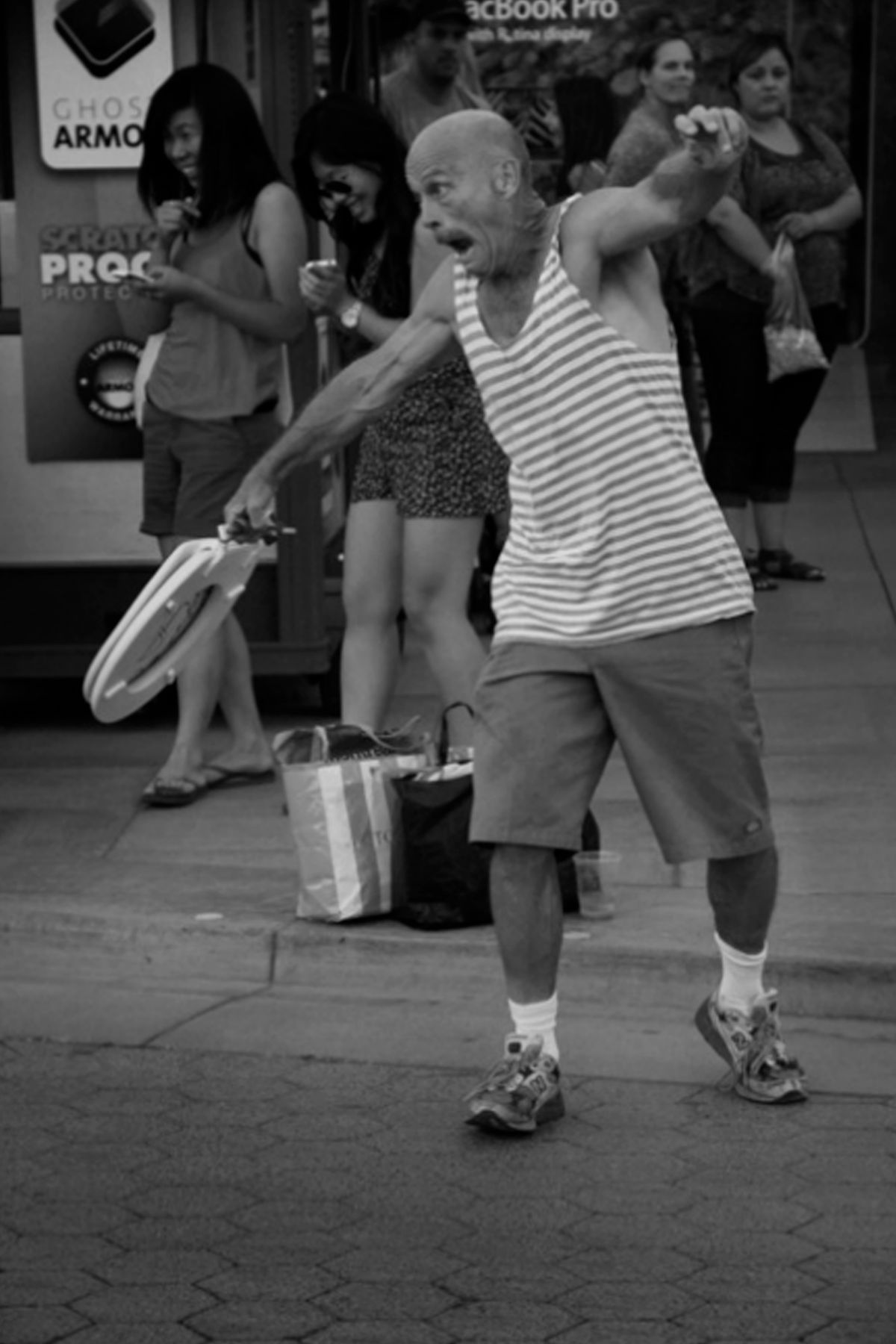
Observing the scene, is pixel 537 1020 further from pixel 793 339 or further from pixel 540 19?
pixel 540 19

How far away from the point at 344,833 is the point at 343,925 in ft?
0.75

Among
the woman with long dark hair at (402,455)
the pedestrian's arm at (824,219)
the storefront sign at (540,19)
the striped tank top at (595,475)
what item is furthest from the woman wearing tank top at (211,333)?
the storefront sign at (540,19)

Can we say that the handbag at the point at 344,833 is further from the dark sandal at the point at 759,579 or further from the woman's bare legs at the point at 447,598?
the dark sandal at the point at 759,579

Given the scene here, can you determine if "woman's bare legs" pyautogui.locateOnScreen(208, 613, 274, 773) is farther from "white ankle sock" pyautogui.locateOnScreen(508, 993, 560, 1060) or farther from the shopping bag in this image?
the shopping bag

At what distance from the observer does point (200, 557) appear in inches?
227

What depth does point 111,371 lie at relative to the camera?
328 inches

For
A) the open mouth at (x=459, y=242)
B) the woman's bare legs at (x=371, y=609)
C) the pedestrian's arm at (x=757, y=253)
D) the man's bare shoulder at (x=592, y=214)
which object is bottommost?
the woman's bare legs at (x=371, y=609)

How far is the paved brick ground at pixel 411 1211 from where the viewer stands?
4.30m

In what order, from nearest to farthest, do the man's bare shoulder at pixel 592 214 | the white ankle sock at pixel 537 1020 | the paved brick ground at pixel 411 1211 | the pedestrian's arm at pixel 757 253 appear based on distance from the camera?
the paved brick ground at pixel 411 1211 < the man's bare shoulder at pixel 592 214 < the white ankle sock at pixel 537 1020 < the pedestrian's arm at pixel 757 253

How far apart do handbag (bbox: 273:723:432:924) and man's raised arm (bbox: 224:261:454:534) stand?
0.87 metres

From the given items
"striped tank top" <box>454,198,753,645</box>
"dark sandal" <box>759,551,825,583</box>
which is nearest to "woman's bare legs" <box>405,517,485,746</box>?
"striped tank top" <box>454,198,753,645</box>

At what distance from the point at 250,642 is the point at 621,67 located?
7.90 m

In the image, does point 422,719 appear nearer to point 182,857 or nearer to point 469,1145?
point 182,857

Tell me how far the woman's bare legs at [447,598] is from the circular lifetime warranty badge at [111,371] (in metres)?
1.79
